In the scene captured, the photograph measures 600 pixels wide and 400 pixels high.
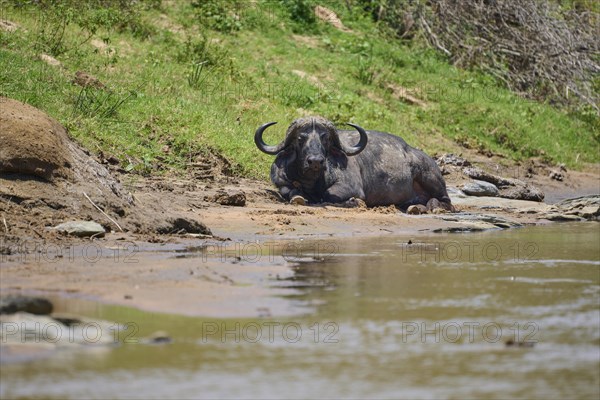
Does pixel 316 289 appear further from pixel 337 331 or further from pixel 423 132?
pixel 423 132

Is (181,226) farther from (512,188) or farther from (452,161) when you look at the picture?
(452,161)

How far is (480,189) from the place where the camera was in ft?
52.8

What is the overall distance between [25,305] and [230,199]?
6.11m

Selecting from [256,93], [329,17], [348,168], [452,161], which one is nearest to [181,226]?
[348,168]

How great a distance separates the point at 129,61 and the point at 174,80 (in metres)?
0.77

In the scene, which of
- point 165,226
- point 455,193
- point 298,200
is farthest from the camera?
point 455,193

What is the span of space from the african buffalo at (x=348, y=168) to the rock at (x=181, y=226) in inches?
125

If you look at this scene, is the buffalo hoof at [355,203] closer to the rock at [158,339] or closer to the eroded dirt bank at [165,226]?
the eroded dirt bank at [165,226]

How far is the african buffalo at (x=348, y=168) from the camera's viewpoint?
13961 millimetres

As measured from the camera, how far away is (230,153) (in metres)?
15.1

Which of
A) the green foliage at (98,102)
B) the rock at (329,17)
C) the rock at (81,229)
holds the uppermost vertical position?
the rock at (329,17)

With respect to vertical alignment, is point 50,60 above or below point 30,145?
above

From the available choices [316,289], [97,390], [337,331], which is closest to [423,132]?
[316,289]

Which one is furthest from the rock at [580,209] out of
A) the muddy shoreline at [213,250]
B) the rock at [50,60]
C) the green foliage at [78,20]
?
the green foliage at [78,20]
